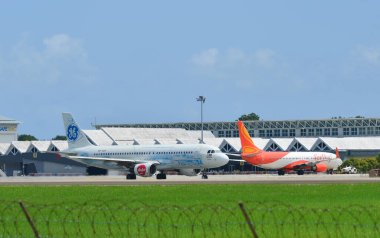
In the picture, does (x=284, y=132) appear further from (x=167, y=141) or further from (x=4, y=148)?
(x=4, y=148)

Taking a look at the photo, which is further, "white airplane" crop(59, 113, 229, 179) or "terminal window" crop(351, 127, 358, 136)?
"terminal window" crop(351, 127, 358, 136)

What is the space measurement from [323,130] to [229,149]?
3525 cm

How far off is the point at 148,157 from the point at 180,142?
55389 millimetres

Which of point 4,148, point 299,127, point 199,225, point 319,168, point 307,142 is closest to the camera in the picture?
point 199,225

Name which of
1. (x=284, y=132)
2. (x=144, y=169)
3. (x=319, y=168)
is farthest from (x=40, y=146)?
(x=284, y=132)

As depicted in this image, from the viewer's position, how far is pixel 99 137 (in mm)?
152375

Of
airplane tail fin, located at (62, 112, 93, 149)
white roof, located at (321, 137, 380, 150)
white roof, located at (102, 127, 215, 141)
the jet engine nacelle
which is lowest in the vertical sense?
the jet engine nacelle

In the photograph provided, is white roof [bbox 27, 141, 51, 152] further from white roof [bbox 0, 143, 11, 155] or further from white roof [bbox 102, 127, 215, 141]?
white roof [bbox 102, 127, 215, 141]

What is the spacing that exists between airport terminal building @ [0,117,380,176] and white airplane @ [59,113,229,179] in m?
24.2

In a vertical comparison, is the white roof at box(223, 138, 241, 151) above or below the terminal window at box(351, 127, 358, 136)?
below

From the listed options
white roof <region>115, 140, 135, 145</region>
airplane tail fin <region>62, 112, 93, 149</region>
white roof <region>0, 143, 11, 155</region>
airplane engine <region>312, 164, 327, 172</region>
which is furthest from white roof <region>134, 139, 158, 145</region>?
airplane tail fin <region>62, 112, 93, 149</region>

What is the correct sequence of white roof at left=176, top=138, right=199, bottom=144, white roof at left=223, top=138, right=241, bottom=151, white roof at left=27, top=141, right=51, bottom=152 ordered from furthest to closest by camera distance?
white roof at left=176, top=138, right=199, bottom=144 → white roof at left=223, top=138, right=241, bottom=151 → white roof at left=27, top=141, right=51, bottom=152

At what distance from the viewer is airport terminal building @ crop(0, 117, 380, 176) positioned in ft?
473

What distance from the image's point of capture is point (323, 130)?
179000 mm
